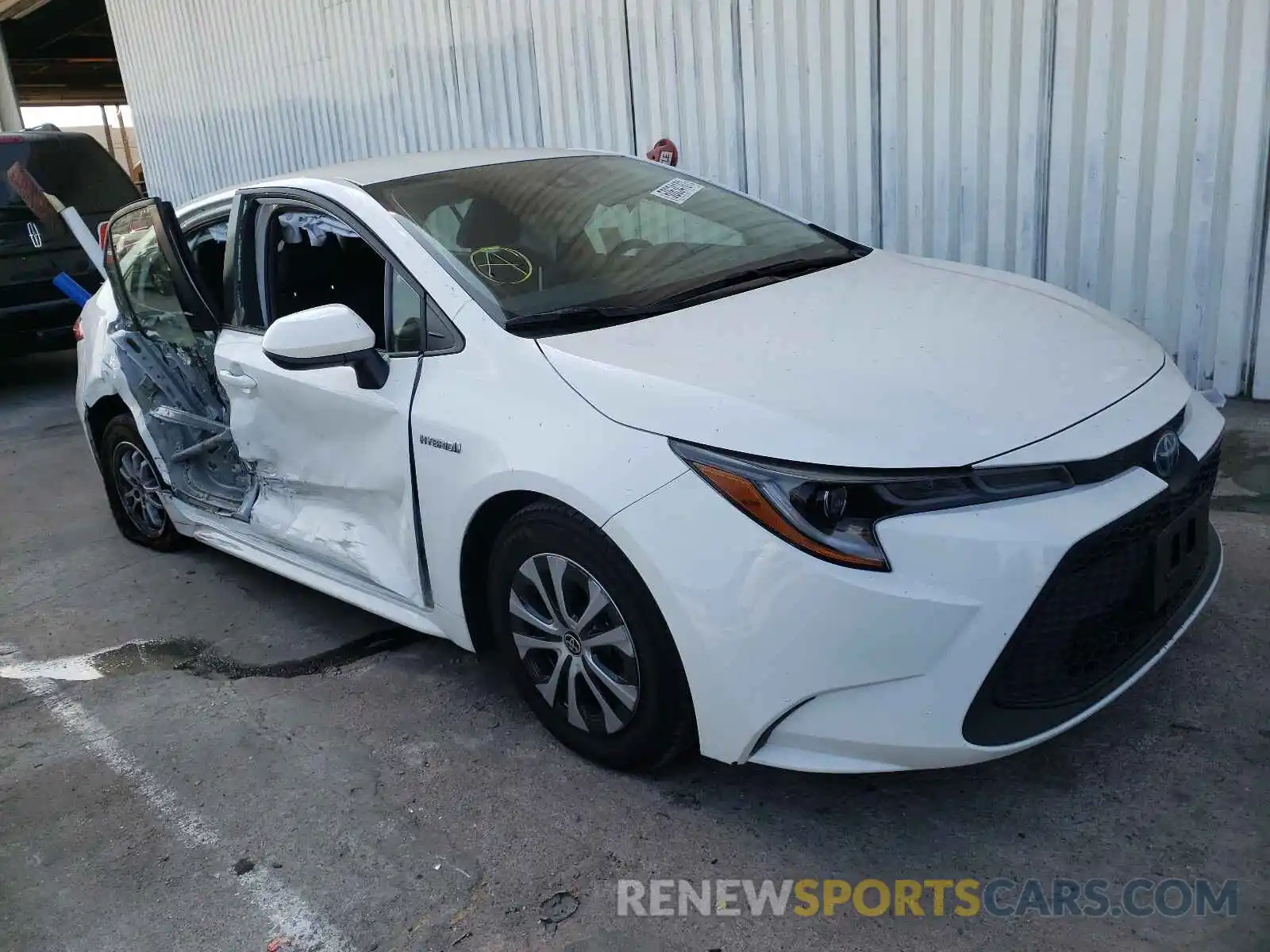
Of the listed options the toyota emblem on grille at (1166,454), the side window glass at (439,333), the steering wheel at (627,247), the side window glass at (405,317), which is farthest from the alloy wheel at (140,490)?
the toyota emblem on grille at (1166,454)

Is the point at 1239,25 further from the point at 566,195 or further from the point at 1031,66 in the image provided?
the point at 566,195

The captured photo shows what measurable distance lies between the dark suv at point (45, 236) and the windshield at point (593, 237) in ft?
20.3

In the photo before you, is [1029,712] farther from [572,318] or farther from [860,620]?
[572,318]

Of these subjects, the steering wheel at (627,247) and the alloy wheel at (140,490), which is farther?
the alloy wheel at (140,490)

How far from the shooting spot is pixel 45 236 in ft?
28.1

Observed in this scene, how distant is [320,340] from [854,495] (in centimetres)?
155

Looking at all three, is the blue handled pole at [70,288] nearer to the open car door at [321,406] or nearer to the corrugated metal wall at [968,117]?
the open car door at [321,406]

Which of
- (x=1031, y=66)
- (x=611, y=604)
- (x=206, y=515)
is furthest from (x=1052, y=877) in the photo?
(x=1031, y=66)

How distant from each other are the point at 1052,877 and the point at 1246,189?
12.0 ft

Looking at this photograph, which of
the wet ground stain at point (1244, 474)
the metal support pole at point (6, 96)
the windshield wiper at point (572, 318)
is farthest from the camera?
the metal support pole at point (6, 96)

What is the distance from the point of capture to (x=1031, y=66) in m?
5.15

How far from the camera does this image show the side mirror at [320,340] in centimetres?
298

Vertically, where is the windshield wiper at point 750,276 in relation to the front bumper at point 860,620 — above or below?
above

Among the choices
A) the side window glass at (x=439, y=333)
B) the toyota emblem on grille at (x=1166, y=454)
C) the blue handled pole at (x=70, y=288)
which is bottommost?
the blue handled pole at (x=70, y=288)
